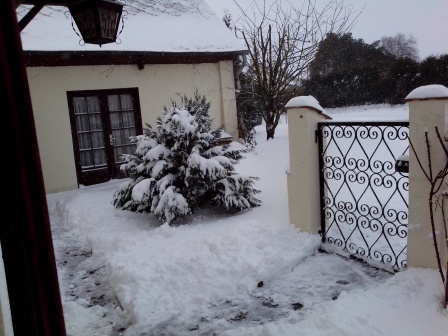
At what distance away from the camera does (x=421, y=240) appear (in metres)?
3.37

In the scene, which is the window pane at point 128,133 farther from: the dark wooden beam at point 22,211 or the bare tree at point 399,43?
the bare tree at point 399,43

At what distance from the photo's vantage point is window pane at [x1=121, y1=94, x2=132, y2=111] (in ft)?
30.6

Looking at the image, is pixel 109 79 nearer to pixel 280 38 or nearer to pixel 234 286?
pixel 280 38

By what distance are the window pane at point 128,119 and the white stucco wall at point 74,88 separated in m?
0.27

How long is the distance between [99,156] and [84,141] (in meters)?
0.48

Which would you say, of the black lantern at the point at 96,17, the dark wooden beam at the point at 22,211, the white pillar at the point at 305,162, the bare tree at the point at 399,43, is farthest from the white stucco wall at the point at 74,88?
the bare tree at the point at 399,43

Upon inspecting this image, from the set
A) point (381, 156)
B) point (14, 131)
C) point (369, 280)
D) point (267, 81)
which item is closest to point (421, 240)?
point (369, 280)

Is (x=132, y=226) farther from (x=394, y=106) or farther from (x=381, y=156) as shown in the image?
(x=394, y=106)

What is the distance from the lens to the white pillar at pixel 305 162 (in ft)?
14.0

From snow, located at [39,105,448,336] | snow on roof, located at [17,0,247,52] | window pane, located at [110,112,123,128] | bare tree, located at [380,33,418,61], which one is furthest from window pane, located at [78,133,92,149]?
bare tree, located at [380,33,418,61]

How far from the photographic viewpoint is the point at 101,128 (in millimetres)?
9047

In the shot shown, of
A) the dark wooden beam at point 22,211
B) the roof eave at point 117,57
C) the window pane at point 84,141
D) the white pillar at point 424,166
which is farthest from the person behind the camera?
the window pane at point 84,141

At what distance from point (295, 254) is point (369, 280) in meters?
0.76

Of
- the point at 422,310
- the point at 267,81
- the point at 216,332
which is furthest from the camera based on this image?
the point at 267,81
